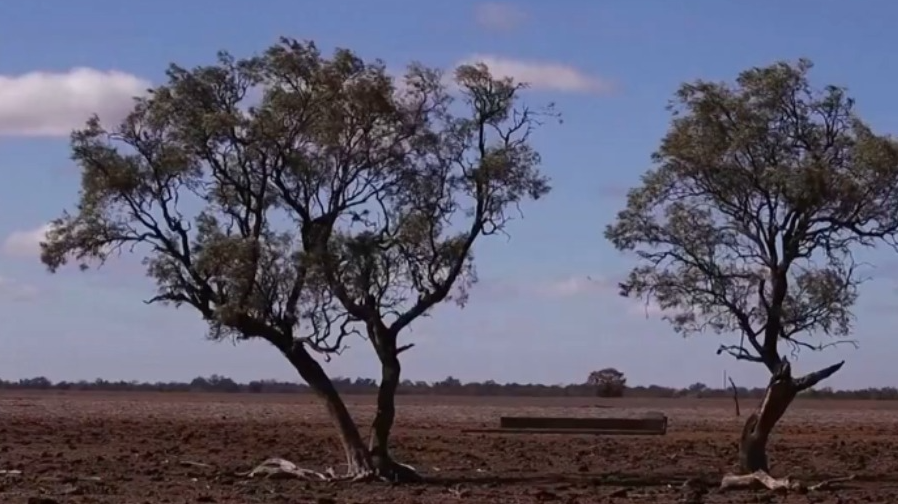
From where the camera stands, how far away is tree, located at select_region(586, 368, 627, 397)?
135625 millimetres

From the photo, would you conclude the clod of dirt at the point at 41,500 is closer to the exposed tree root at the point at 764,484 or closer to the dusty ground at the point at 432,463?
the dusty ground at the point at 432,463

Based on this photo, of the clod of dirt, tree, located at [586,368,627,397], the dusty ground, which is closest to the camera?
the clod of dirt

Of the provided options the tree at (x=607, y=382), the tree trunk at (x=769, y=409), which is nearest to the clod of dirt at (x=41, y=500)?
the tree trunk at (x=769, y=409)

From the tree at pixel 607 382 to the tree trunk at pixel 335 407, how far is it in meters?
102

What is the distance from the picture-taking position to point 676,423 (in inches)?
2749

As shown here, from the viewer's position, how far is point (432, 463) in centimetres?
3994

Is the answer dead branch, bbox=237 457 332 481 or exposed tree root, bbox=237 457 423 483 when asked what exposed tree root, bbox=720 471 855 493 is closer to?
exposed tree root, bbox=237 457 423 483

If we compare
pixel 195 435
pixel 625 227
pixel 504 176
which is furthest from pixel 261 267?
pixel 195 435

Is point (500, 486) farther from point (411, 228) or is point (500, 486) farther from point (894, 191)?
point (894, 191)

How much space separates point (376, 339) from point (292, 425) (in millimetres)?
28365

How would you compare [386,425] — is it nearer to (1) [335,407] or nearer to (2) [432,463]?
(1) [335,407]

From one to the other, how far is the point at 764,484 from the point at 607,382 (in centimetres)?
10487

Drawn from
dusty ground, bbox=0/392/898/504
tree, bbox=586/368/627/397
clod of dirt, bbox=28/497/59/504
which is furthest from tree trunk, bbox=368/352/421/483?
tree, bbox=586/368/627/397

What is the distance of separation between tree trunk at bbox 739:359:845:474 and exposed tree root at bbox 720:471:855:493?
782 millimetres
